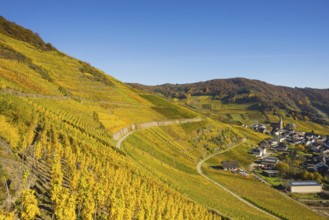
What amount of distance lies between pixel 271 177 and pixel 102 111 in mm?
70101

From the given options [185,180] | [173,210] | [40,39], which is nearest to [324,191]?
[185,180]

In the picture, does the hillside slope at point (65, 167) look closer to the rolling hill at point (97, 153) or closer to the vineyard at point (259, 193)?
the rolling hill at point (97, 153)

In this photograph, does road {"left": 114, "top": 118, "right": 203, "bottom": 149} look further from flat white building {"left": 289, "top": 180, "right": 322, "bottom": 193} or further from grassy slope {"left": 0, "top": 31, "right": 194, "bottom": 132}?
flat white building {"left": 289, "top": 180, "right": 322, "bottom": 193}

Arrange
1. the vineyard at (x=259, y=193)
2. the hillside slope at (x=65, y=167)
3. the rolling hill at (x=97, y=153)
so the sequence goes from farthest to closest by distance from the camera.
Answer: the vineyard at (x=259, y=193)
the rolling hill at (x=97, y=153)
the hillside slope at (x=65, y=167)

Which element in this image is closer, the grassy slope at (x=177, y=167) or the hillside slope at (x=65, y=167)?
the hillside slope at (x=65, y=167)

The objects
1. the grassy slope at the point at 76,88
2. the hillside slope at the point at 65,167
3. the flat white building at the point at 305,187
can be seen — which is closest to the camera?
the hillside slope at the point at 65,167

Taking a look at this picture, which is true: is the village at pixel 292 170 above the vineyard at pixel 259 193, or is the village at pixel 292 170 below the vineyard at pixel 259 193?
above

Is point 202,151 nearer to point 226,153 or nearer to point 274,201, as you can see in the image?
point 226,153

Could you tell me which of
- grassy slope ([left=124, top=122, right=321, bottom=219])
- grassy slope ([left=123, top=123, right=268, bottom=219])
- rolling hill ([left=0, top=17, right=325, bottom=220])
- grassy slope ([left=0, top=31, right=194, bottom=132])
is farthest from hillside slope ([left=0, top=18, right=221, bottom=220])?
grassy slope ([left=124, top=122, right=321, bottom=219])

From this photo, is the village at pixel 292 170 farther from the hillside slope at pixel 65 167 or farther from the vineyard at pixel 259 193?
the hillside slope at pixel 65 167

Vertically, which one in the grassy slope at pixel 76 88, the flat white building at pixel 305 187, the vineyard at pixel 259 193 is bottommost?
the vineyard at pixel 259 193

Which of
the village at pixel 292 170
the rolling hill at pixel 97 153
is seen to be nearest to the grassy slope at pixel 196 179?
the rolling hill at pixel 97 153

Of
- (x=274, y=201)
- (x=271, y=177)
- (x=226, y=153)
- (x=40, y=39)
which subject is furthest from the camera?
(x=40, y=39)

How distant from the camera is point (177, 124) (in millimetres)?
137125
